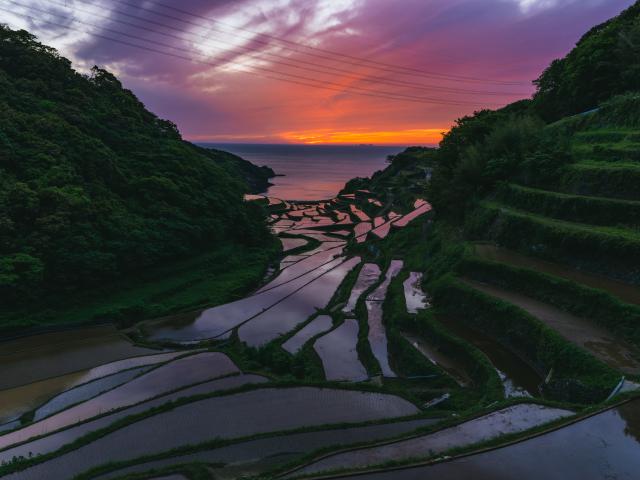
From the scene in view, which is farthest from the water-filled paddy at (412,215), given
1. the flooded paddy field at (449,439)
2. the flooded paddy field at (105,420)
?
the flooded paddy field at (449,439)

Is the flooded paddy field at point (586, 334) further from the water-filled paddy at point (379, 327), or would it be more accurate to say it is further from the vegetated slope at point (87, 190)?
the vegetated slope at point (87, 190)

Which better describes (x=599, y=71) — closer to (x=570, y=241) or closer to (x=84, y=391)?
(x=570, y=241)

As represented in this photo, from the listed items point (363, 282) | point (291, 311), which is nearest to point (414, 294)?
point (363, 282)

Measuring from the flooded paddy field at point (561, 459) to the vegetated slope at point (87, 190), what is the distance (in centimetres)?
2229

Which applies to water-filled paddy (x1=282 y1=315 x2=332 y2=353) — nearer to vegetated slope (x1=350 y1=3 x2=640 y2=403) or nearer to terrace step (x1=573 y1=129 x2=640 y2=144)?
vegetated slope (x1=350 y1=3 x2=640 y2=403)

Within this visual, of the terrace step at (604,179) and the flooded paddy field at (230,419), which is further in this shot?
the terrace step at (604,179)

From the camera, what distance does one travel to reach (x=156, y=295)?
2570cm

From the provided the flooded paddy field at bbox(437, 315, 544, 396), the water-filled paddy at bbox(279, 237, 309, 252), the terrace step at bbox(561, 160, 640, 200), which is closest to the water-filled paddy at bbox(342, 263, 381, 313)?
the flooded paddy field at bbox(437, 315, 544, 396)

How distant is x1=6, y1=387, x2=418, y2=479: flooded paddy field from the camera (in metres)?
10.3

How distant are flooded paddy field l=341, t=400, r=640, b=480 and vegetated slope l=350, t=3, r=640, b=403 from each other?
2288mm

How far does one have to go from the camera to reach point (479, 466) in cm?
770

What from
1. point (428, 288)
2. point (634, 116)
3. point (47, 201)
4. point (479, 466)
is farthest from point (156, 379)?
point (634, 116)

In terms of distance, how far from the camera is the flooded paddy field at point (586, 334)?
11045 millimetres

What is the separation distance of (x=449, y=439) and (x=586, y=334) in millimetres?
6933
